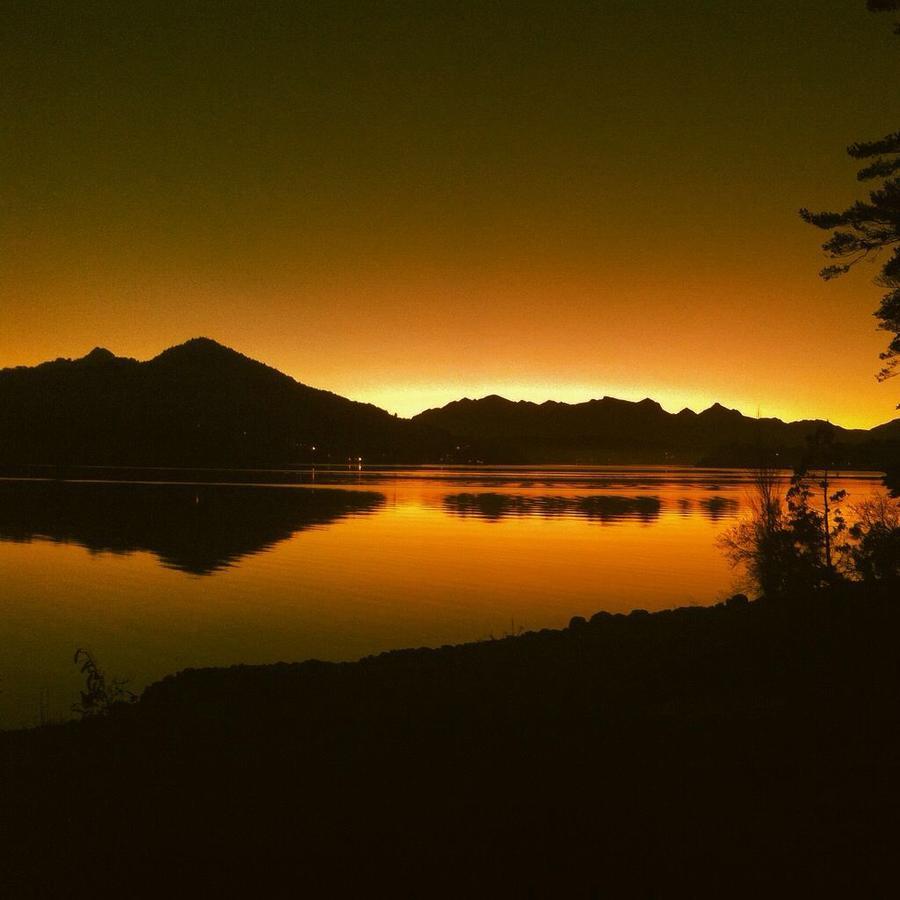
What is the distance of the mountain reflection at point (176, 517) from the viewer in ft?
125

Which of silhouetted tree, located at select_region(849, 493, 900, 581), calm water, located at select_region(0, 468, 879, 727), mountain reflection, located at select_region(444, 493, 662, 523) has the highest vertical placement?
silhouetted tree, located at select_region(849, 493, 900, 581)

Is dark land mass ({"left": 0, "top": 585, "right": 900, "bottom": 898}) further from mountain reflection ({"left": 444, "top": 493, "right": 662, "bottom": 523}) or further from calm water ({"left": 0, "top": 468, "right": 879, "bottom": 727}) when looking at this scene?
mountain reflection ({"left": 444, "top": 493, "right": 662, "bottom": 523})

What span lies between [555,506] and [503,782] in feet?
208

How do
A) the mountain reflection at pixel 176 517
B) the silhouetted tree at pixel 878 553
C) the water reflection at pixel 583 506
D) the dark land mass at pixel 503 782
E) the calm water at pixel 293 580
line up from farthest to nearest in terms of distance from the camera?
1. the water reflection at pixel 583 506
2. the mountain reflection at pixel 176 517
3. the calm water at pixel 293 580
4. the silhouetted tree at pixel 878 553
5. the dark land mass at pixel 503 782

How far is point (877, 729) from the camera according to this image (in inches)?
301

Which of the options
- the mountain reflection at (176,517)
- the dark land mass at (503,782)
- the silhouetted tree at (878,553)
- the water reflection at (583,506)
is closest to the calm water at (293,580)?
the mountain reflection at (176,517)

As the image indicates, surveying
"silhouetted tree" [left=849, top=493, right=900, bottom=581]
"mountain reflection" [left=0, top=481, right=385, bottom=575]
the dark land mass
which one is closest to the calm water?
"mountain reflection" [left=0, top=481, right=385, bottom=575]

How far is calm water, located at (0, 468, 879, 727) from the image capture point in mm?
19203

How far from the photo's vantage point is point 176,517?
53.4 metres

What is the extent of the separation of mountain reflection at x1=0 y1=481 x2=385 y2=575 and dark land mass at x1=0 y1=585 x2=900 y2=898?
21.9 metres

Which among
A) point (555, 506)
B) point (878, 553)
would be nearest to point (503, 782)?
point (878, 553)

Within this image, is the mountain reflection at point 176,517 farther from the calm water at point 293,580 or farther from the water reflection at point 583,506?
the water reflection at point 583,506

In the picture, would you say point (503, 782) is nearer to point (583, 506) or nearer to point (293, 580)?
point (293, 580)

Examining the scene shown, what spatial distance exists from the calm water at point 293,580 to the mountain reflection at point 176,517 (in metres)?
0.20
